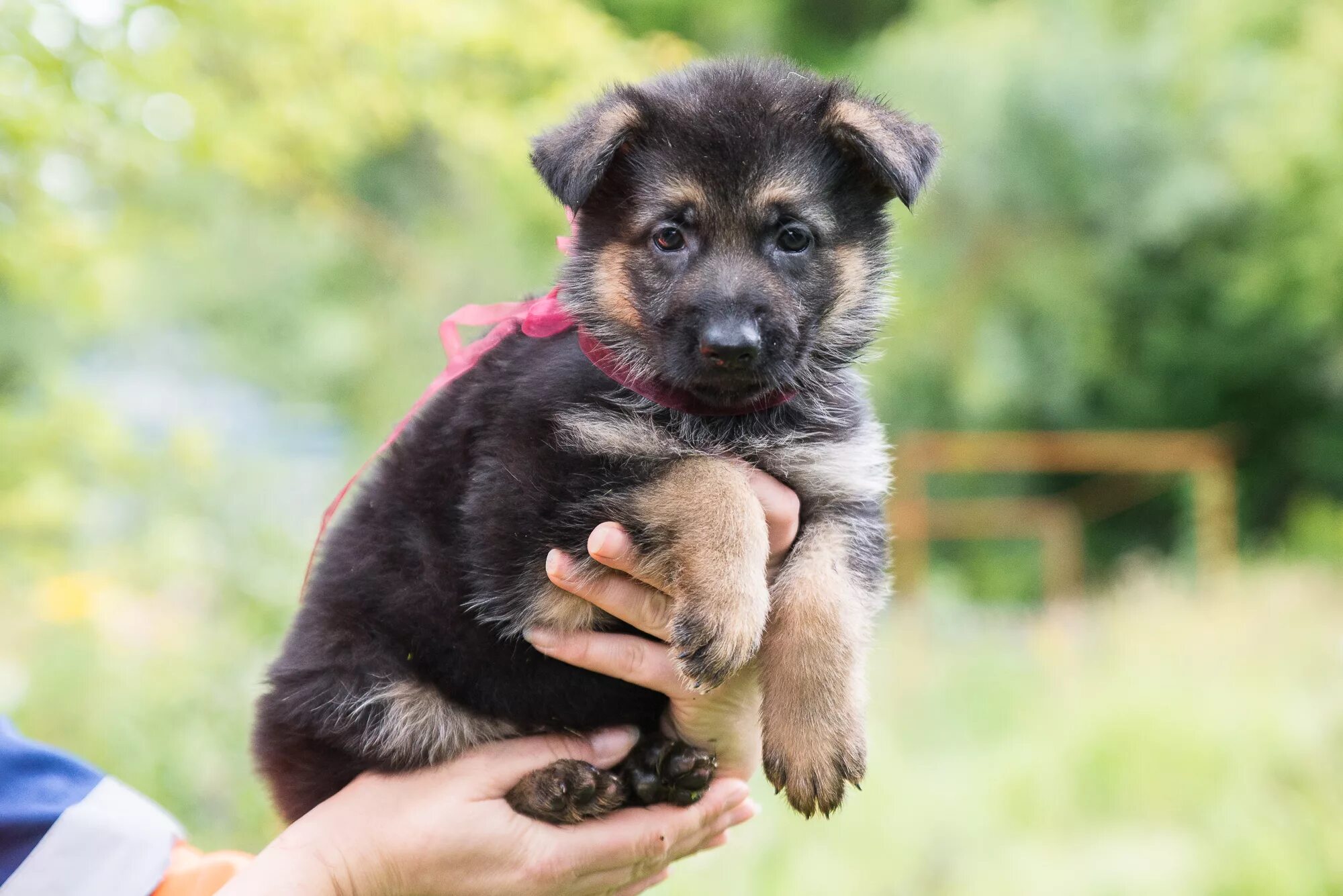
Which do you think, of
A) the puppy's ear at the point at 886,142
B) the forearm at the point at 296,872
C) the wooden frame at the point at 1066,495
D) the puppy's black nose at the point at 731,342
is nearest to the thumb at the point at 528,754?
the forearm at the point at 296,872

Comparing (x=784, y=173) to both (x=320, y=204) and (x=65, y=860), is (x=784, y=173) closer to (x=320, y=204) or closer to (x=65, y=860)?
(x=65, y=860)

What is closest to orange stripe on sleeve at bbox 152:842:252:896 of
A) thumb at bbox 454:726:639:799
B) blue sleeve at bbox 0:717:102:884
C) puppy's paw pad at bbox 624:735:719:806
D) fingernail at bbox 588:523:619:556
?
blue sleeve at bbox 0:717:102:884

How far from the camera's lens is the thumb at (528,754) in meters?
2.69

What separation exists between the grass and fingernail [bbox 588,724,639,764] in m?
3.34

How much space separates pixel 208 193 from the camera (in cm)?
1369

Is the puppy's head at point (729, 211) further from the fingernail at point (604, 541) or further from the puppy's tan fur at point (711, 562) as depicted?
the fingernail at point (604, 541)

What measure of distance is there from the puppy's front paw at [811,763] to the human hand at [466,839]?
0.46 m

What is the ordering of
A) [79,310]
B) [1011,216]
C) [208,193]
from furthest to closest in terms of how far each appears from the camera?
[1011,216] → [208,193] → [79,310]

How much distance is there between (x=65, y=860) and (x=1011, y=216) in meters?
15.6

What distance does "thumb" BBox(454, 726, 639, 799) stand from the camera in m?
2.69

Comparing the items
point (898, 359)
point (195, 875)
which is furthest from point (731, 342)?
point (898, 359)

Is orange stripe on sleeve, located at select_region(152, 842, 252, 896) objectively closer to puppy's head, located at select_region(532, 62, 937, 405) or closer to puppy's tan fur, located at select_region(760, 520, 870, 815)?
puppy's tan fur, located at select_region(760, 520, 870, 815)

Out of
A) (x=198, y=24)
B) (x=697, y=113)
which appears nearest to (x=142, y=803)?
(x=697, y=113)

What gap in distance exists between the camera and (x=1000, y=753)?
8.75 meters
